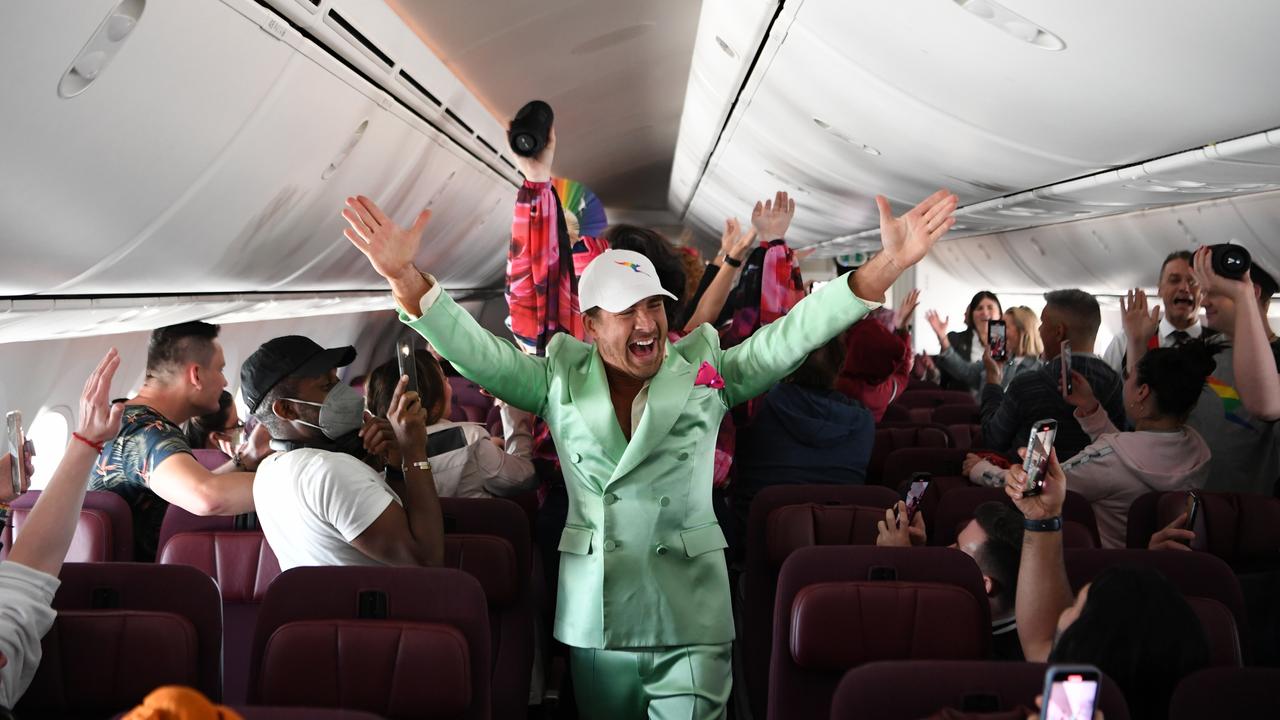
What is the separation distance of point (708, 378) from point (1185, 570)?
1.37 m

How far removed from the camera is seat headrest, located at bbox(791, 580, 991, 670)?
2768mm

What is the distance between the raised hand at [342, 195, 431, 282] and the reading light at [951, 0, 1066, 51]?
6.42 feet

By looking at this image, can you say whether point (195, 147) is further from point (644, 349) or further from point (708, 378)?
point (708, 378)

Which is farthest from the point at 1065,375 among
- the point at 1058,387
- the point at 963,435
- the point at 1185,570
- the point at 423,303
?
the point at 423,303

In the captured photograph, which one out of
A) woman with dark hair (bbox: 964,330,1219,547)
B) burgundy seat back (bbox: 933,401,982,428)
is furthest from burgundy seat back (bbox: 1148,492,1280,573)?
burgundy seat back (bbox: 933,401,982,428)

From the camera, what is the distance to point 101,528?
3.52 metres

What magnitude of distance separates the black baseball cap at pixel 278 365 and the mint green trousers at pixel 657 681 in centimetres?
105

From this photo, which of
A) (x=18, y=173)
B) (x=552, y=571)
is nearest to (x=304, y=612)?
(x=552, y=571)

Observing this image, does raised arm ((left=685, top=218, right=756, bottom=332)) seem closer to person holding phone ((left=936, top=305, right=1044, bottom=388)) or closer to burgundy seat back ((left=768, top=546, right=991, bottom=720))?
burgundy seat back ((left=768, top=546, right=991, bottom=720))

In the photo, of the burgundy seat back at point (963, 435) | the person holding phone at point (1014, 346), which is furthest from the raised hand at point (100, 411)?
the person holding phone at point (1014, 346)

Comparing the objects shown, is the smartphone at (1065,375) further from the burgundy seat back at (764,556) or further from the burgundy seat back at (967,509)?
the burgundy seat back at (764,556)

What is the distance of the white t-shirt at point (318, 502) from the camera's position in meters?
2.71

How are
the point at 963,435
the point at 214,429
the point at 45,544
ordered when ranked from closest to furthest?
the point at 45,544
the point at 214,429
the point at 963,435

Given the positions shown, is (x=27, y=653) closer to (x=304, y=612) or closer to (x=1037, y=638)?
(x=304, y=612)
